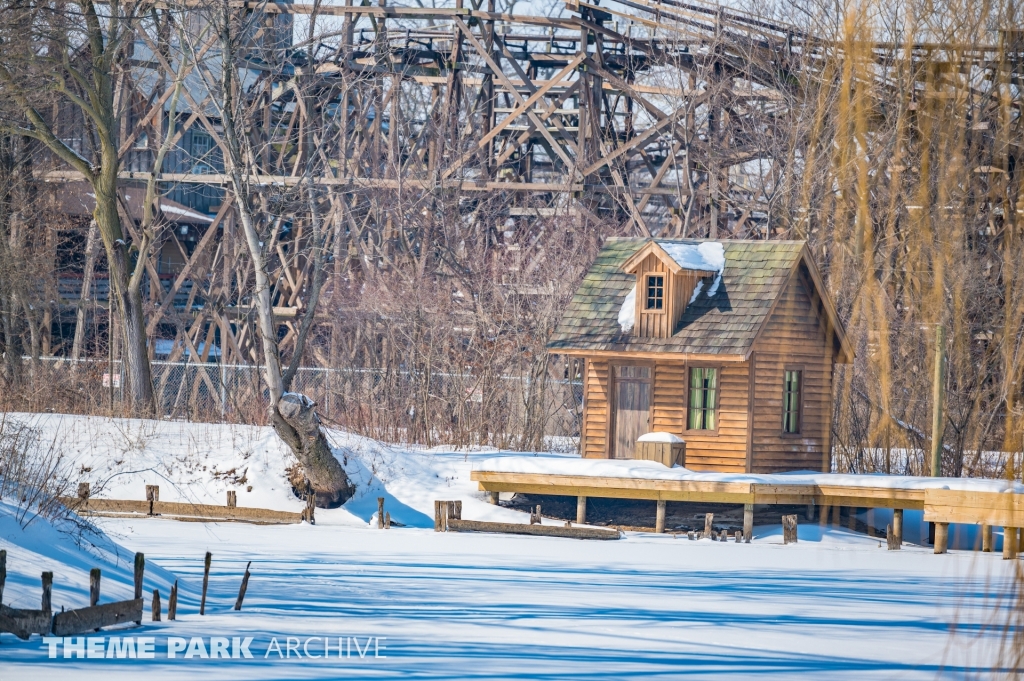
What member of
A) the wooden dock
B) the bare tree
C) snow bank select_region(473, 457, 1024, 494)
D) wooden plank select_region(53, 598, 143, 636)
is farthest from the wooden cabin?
wooden plank select_region(53, 598, 143, 636)

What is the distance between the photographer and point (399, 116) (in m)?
37.2

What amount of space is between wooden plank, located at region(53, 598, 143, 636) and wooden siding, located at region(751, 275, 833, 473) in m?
15.7

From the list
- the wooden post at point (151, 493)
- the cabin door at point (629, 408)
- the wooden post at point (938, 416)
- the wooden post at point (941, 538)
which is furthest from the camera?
the cabin door at point (629, 408)

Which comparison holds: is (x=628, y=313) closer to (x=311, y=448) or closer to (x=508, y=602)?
(x=311, y=448)

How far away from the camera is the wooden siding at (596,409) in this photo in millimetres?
24906

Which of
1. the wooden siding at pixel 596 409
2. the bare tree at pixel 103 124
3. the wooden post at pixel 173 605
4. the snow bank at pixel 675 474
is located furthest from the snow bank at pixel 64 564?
the bare tree at pixel 103 124

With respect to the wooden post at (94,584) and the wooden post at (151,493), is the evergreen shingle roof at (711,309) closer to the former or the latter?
the wooden post at (151,493)

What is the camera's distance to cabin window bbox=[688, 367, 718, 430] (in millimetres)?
24312

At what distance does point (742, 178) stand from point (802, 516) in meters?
16.1

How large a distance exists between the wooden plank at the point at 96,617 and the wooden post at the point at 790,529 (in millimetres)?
13772

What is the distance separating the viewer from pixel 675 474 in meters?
22.9

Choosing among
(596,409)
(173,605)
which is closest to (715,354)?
(596,409)

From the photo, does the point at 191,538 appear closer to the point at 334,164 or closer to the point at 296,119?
the point at 334,164

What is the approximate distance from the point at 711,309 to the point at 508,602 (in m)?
12.6
